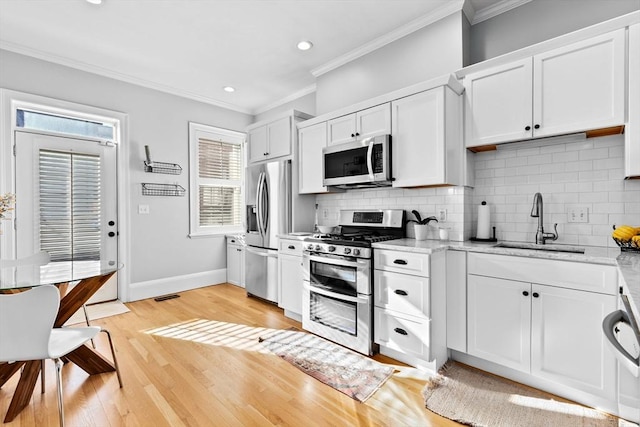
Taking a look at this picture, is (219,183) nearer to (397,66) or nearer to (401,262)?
(397,66)

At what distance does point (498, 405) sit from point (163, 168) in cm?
446

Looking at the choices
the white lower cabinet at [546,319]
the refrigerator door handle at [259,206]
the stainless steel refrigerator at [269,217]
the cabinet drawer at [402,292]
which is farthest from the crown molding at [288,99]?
the white lower cabinet at [546,319]

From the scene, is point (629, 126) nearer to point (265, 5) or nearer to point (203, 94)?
point (265, 5)

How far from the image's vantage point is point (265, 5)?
8.73ft

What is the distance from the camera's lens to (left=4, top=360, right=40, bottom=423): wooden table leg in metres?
1.82

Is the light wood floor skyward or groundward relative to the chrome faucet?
groundward

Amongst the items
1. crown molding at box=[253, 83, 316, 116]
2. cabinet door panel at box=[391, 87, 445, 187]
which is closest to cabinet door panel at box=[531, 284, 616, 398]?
cabinet door panel at box=[391, 87, 445, 187]

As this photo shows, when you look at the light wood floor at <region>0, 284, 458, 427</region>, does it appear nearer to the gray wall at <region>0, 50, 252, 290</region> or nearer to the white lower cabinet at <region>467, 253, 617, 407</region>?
the white lower cabinet at <region>467, 253, 617, 407</region>

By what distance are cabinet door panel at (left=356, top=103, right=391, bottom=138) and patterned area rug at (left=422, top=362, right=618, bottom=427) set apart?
208 centimetres

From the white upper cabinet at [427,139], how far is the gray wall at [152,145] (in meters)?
3.24

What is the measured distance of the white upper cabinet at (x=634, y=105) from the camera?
1836 millimetres

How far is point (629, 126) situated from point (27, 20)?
4820 millimetres

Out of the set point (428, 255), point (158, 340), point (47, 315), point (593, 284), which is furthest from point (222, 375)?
point (593, 284)

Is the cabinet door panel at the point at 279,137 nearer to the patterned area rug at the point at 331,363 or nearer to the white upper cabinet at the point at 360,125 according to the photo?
the white upper cabinet at the point at 360,125
